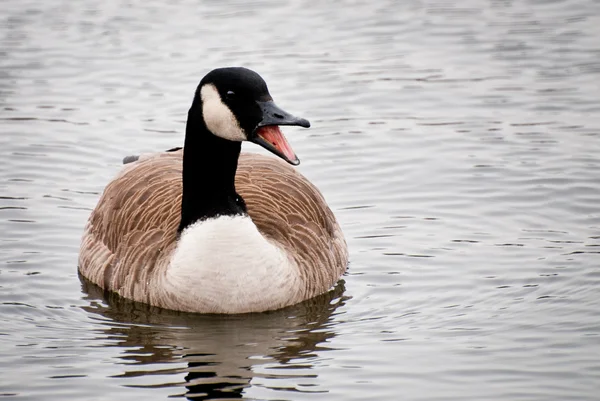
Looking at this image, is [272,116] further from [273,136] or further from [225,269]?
[225,269]

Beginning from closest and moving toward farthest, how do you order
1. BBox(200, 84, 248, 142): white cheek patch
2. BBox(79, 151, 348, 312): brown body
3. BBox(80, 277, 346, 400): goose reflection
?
Answer: BBox(80, 277, 346, 400): goose reflection, BBox(200, 84, 248, 142): white cheek patch, BBox(79, 151, 348, 312): brown body

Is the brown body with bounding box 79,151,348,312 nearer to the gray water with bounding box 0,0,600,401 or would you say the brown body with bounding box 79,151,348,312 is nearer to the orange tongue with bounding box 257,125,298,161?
the gray water with bounding box 0,0,600,401

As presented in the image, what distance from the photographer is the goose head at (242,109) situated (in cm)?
947

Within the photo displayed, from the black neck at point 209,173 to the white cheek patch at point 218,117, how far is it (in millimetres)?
76

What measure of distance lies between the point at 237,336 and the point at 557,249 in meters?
3.33

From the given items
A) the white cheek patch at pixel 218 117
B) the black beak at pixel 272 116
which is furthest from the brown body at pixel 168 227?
the black beak at pixel 272 116

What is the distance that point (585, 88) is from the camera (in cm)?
1559

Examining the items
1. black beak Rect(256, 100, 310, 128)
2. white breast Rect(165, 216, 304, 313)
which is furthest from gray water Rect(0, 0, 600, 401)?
black beak Rect(256, 100, 310, 128)

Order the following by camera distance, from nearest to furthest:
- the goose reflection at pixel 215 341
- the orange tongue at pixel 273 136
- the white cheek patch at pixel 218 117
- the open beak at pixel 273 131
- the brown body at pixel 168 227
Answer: the goose reflection at pixel 215 341 → the open beak at pixel 273 131 → the orange tongue at pixel 273 136 → the white cheek patch at pixel 218 117 → the brown body at pixel 168 227

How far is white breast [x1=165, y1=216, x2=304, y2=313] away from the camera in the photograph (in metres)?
9.81

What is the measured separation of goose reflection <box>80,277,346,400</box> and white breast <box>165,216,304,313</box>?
16cm

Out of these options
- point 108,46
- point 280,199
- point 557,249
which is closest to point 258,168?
point 280,199

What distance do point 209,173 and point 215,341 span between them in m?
1.40

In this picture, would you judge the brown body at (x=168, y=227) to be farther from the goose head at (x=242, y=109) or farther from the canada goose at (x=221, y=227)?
the goose head at (x=242, y=109)
